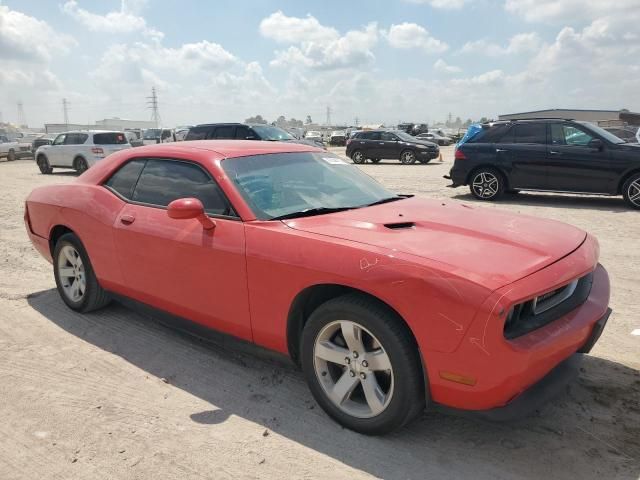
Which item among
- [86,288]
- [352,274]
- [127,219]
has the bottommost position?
[86,288]

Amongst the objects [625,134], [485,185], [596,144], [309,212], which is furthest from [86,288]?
[625,134]

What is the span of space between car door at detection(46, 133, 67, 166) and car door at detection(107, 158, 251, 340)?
16955 millimetres

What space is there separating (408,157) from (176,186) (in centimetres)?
2001

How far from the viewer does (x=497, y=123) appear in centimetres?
1100

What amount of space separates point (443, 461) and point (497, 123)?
9671mm

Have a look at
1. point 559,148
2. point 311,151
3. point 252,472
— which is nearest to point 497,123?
point 559,148

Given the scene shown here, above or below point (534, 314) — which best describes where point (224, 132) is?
above

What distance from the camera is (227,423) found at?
2951mm

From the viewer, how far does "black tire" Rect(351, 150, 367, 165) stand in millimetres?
23531

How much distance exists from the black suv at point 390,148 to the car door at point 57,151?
11.8 m

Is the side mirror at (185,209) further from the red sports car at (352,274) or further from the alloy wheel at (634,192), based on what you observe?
the alloy wheel at (634,192)

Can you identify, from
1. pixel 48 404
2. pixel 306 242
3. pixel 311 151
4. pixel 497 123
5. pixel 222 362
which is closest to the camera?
pixel 306 242

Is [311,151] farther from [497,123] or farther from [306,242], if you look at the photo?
[497,123]

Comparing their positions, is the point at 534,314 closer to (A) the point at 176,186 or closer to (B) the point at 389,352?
(B) the point at 389,352
